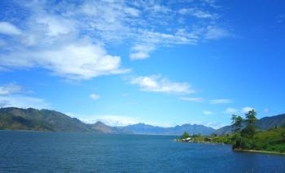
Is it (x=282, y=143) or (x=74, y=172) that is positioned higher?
(x=282, y=143)

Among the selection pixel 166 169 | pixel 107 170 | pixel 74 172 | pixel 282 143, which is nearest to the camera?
pixel 74 172

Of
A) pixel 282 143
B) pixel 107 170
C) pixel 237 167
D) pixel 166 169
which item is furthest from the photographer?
pixel 282 143

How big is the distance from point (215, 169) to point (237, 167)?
9.78 meters

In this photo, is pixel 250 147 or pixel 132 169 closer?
pixel 132 169

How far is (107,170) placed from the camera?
99312 mm

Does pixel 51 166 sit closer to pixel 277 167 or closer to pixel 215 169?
pixel 215 169

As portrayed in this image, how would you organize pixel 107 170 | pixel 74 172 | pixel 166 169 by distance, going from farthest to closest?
pixel 166 169
pixel 107 170
pixel 74 172

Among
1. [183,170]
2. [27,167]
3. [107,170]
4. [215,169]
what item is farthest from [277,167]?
[27,167]

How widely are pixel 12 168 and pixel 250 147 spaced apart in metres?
131

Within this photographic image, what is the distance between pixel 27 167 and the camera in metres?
100

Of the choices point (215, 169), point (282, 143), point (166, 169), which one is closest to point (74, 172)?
point (166, 169)

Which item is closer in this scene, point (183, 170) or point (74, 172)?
point (74, 172)

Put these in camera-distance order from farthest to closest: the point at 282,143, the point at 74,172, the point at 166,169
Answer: the point at 282,143 < the point at 166,169 < the point at 74,172

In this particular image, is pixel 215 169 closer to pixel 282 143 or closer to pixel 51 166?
pixel 51 166
